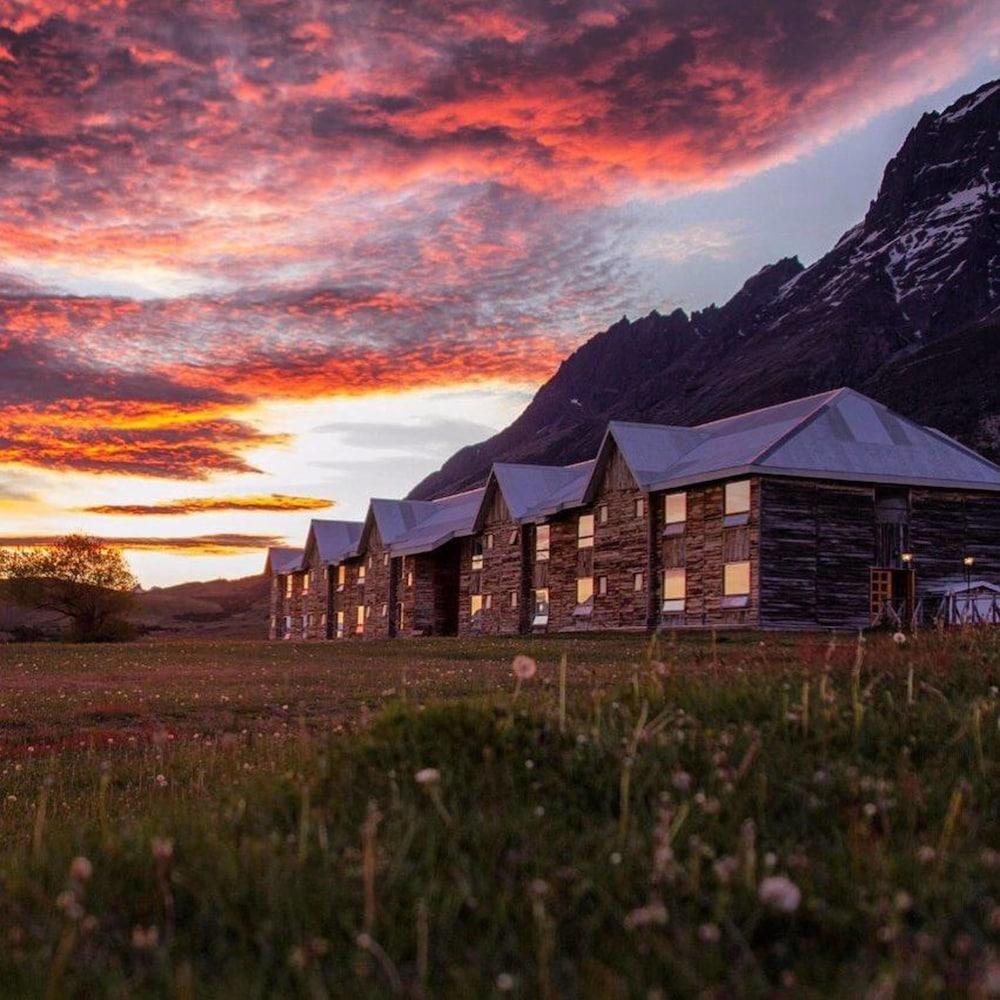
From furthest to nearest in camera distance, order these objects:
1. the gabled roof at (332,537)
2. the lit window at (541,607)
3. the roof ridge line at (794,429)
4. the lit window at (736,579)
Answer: the gabled roof at (332,537), the lit window at (541,607), the lit window at (736,579), the roof ridge line at (794,429)

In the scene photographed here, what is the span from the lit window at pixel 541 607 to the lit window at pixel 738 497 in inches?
690

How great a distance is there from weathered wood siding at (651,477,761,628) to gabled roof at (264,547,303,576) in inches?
2408

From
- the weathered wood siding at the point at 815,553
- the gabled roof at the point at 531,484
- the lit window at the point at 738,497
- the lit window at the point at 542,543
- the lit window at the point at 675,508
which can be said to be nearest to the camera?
the weathered wood siding at the point at 815,553

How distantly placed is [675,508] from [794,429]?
7.15 meters

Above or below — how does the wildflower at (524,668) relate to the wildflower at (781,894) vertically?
above

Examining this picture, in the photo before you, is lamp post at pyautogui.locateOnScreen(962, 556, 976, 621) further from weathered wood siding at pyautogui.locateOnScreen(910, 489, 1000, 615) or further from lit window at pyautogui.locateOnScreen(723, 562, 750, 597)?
lit window at pyautogui.locateOnScreen(723, 562, 750, 597)

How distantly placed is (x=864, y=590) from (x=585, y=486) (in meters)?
16.0

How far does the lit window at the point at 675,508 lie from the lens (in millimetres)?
51000

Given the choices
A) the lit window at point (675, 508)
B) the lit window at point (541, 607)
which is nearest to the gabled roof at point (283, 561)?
the lit window at point (541, 607)

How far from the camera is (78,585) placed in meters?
80.2

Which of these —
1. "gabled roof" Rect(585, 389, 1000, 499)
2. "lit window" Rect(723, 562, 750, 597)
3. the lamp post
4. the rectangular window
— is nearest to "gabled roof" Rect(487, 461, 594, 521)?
"gabled roof" Rect(585, 389, 1000, 499)

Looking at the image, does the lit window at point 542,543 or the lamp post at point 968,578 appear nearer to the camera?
the lamp post at point 968,578

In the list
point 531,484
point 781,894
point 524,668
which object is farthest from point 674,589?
point 781,894

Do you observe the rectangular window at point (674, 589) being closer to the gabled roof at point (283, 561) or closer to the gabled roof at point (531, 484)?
the gabled roof at point (531, 484)
